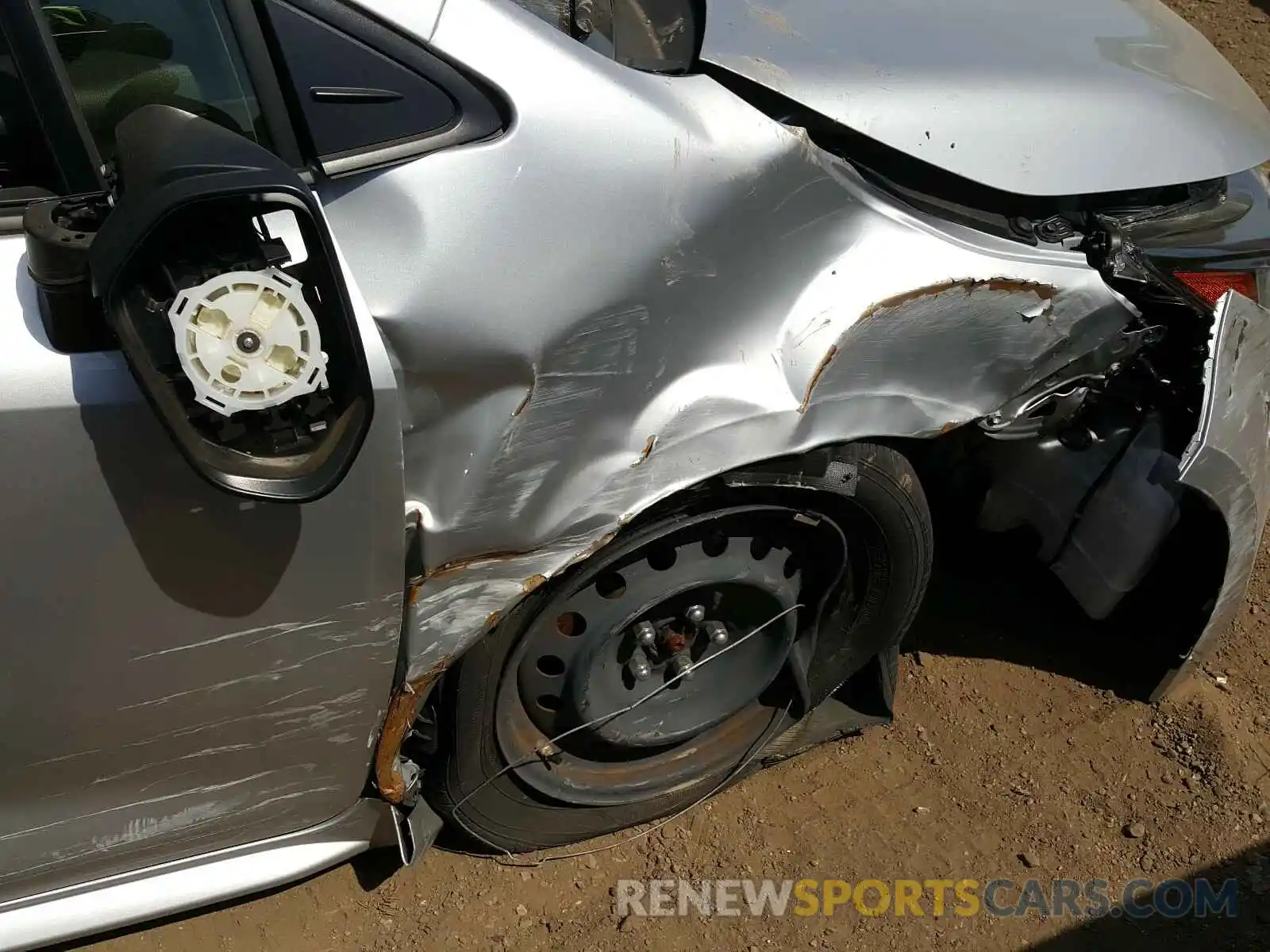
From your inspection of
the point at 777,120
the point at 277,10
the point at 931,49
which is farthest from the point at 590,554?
the point at 931,49

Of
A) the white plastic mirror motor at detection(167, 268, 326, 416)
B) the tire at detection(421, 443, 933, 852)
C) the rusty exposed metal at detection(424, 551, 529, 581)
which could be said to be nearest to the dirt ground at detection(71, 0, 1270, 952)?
the tire at detection(421, 443, 933, 852)

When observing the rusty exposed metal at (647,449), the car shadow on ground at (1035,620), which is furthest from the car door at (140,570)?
the car shadow on ground at (1035,620)

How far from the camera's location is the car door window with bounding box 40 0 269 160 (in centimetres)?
130

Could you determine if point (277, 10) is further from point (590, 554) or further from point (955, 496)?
point (955, 496)

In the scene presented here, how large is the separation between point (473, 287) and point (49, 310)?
0.50m

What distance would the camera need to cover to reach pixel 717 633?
2020mm

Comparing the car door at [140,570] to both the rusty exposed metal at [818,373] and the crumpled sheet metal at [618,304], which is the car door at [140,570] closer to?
the crumpled sheet metal at [618,304]

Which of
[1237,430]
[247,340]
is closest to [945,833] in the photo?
[1237,430]

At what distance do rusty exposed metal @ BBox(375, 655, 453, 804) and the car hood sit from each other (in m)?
1.05

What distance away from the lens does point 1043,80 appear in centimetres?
183

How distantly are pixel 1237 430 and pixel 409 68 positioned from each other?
160 centimetres

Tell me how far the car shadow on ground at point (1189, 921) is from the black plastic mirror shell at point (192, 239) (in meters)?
1.75

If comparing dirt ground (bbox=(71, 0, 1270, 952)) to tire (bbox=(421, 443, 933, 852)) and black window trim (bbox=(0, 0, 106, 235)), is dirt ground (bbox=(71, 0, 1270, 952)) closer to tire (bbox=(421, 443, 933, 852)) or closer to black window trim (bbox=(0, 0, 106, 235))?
tire (bbox=(421, 443, 933, 852))

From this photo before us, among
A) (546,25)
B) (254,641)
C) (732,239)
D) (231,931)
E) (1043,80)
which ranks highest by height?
(546,25)
